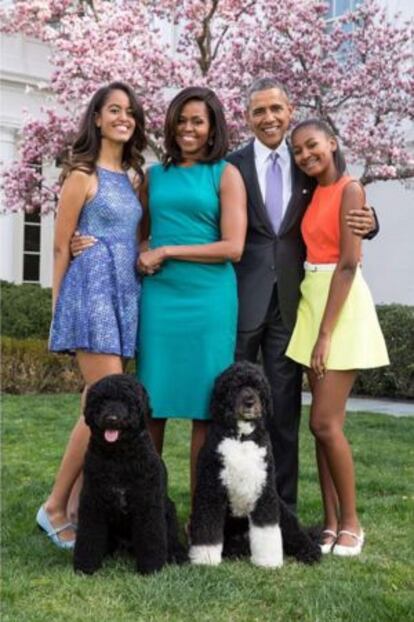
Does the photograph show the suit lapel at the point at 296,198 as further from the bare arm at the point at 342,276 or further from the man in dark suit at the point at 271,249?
the bare arm at the point at 342,276

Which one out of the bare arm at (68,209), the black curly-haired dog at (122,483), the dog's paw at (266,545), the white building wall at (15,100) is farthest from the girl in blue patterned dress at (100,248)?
the white building wall at (15,100)

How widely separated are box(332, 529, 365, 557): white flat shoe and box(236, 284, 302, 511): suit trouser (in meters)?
0.36

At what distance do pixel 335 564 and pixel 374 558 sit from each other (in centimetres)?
24

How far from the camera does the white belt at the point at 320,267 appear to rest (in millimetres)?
4215

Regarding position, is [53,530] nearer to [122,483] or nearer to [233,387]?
[122,483]

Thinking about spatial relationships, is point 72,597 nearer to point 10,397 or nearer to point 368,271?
point 10,397

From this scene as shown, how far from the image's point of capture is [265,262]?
431cm

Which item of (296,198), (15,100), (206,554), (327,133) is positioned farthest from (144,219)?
(15,100)

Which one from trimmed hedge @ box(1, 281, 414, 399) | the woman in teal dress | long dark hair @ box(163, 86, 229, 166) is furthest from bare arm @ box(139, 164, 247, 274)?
trimmed hedge @ box(1, 281, 414, 399)

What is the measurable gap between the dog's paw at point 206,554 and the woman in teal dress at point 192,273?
578 millimetres

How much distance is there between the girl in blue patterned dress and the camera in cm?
412

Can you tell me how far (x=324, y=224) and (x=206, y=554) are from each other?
1599mm

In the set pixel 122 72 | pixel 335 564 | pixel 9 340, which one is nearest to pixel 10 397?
pixel 9 340

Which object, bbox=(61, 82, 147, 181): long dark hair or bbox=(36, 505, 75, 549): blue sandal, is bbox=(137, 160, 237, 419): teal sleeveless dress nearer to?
bbox=(61, 82, 147, 181): long dark hair
